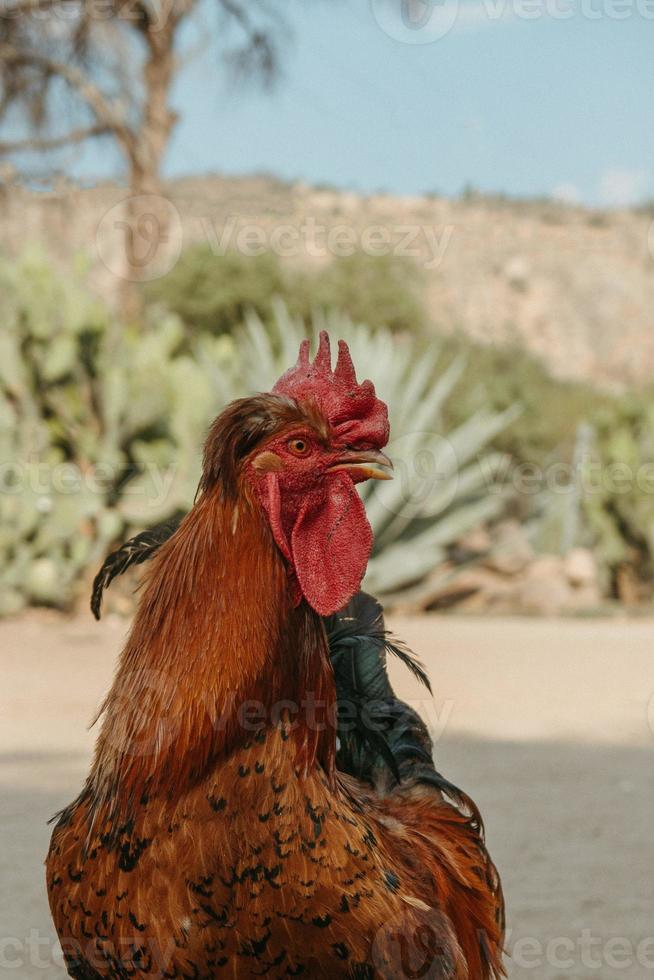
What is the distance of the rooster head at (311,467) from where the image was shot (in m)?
2.15

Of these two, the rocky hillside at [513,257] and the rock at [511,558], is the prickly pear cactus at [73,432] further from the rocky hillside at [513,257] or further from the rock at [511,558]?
the rocky hillside at [513,257]

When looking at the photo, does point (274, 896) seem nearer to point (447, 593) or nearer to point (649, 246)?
point (447, 593)

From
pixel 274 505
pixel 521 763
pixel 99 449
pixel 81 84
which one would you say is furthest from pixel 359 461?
pixel 81 84

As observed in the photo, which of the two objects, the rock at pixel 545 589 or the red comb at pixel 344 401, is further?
the rock at pixel 545 589

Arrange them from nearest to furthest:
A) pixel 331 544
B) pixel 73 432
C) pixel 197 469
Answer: pixel 331 544
pixel 197 469
pixel 73 432

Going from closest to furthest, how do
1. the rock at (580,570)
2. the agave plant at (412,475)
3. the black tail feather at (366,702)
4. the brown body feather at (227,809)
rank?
1. the brown body feather at (227,809)
2. the black tail feather at (366,702)
3. the agave plant at (412,475)
4. the rock at (580,570)

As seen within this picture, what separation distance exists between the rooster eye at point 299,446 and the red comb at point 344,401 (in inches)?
3.4

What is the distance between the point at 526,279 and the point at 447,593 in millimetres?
34758

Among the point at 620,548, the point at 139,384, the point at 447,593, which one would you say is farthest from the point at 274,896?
the point at 620,548

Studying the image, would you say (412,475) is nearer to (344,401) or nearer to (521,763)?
(521,763)

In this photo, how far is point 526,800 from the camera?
5.28 meters

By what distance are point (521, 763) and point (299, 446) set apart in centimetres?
436

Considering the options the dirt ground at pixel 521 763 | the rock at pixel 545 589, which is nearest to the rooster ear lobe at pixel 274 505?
the dirt ground at pixel 521 763

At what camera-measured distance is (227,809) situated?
2.11 meters
